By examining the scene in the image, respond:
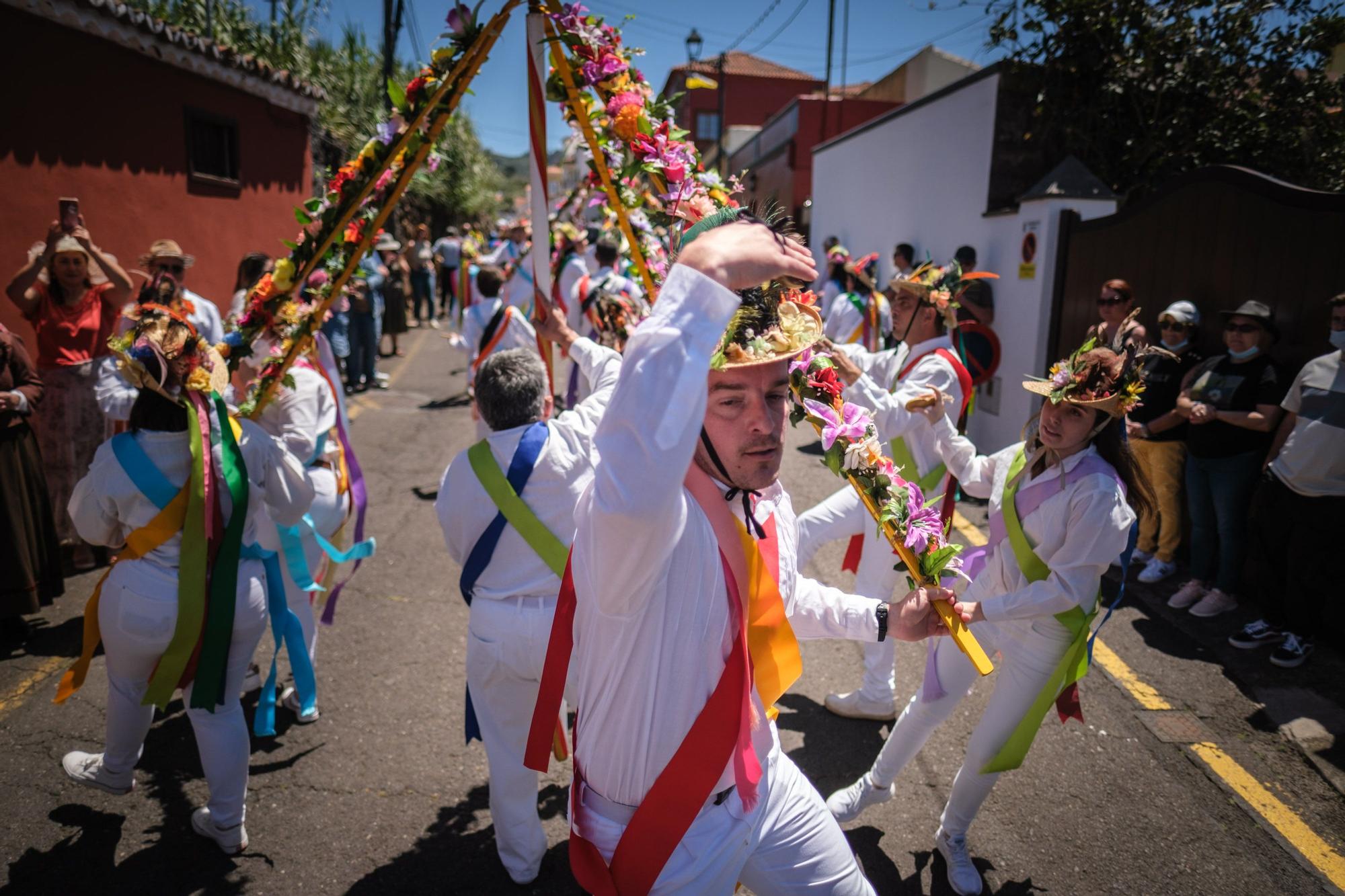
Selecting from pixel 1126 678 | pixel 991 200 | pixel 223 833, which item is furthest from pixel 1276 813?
Answer: pixel 991 200

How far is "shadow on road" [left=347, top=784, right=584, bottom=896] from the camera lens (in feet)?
10.3

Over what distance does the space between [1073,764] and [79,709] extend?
16.7 ft

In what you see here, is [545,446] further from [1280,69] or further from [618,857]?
[1280,69]

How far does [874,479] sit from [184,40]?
1008 cm

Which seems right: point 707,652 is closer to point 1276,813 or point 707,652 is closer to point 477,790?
point 477,790

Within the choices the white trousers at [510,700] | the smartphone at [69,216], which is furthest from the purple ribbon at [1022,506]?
the smartphone at [69,216]

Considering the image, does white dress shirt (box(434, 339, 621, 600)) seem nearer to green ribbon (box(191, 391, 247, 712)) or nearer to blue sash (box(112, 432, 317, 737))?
green ribbon (box(191, 391, 247, 712))

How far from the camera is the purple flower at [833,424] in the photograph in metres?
2.35

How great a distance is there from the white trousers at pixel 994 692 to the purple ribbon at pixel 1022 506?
27 mm

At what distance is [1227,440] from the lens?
5.46 meters

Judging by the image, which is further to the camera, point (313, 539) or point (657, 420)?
point (313, 539)

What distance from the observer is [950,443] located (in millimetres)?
3709

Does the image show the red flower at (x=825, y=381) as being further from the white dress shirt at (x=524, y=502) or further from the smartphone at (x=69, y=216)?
the smartphone at (x=69, y=216)

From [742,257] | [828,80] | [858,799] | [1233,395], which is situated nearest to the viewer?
[742,257]
